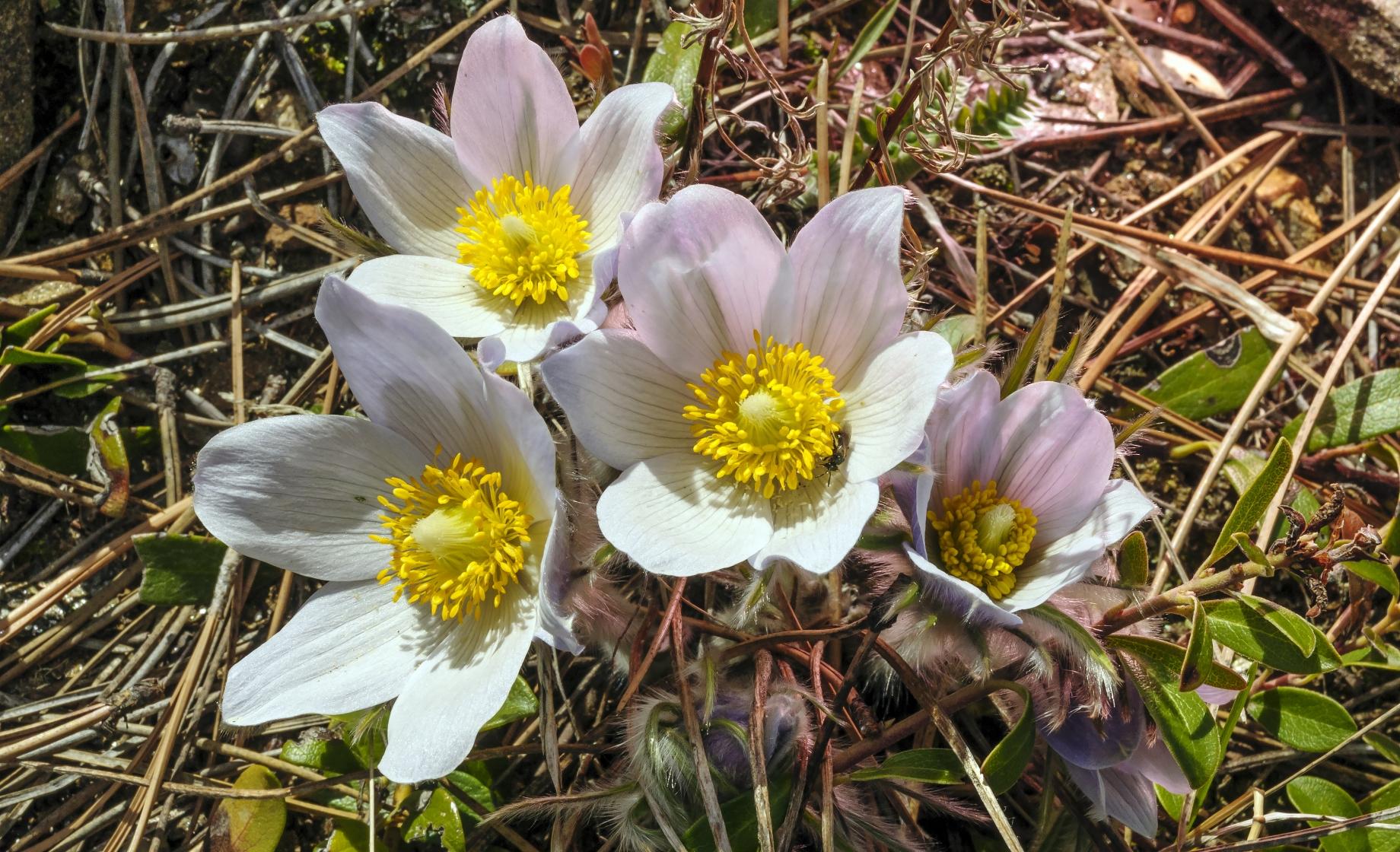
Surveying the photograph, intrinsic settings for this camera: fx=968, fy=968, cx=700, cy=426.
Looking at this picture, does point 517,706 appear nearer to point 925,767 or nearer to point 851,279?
point 925,767

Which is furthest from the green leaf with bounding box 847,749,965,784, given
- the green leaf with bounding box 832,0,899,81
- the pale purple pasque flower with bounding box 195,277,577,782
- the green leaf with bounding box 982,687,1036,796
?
the green leaf with bounding box 832,0,899,81

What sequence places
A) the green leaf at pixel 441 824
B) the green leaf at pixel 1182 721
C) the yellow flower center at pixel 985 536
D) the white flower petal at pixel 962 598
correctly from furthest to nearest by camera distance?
1. the green leaf at pixel 441 824
2. the yellow flower center at pixel 985 536
3. the green leaf at pixel 1182 721
4. the white flower petal at pixel 962 598

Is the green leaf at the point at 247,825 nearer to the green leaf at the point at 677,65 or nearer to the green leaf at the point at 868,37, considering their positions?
the green leaf at the point at 677,65

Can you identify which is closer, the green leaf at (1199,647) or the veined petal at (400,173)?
the green leaf at (1199,647)

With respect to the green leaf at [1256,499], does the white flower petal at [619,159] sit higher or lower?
higher

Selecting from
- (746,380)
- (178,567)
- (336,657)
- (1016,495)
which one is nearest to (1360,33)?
(1016,495)

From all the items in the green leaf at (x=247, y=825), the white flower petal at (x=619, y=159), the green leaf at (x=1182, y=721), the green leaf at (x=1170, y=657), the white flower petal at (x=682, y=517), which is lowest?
the green leaf at (x=247, y=825)

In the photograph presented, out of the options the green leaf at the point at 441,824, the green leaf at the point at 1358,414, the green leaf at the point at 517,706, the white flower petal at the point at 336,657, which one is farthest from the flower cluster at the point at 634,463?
the green leaf at the point at 1358,414

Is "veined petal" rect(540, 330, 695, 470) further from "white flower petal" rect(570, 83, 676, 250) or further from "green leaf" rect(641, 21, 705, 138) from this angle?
"green leaf" rect(641, 21, 705, 138)
